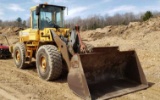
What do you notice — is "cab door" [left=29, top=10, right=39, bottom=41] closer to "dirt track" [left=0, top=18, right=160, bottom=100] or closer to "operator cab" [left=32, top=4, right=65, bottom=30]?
"operator cab" [left=32, top=4, right=65, bottom=30]

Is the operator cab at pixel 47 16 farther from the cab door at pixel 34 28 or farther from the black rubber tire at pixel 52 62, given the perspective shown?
the black rubber tire at pixel 52 62

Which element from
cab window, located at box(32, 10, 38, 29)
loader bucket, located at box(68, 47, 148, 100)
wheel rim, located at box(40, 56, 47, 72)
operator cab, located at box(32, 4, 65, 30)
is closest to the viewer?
loader bucket, located at box(68, 47, 148, 100)

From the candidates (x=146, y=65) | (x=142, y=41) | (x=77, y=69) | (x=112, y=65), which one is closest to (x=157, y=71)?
(x=146, y=65)

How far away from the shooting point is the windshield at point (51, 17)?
780 cm

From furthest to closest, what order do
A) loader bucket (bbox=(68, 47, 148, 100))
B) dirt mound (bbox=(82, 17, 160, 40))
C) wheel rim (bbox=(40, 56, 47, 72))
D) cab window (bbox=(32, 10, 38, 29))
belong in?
dirt mound (bbox=(82, 17, 160, 40)) → cab window (bbox=(32, 10, 38, 29)) → wheel rim (bbox=(40, 56, 47, 72)) → loader bucket (bbox=(68, 47, 148, 100))

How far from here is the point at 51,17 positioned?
26.3 feet

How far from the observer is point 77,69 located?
17.6ft

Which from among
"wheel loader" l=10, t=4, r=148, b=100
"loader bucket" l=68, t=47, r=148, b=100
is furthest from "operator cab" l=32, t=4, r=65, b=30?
"loader bucket" l=68, t=47, r=148, b=100

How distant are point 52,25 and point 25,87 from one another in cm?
267

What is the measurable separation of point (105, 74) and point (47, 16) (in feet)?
10.4

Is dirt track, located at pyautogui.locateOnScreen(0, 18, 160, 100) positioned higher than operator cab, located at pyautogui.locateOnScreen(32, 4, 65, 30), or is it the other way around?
operator cab, located at pyautogui.locateOnScreen(32, 4, 65, 30)

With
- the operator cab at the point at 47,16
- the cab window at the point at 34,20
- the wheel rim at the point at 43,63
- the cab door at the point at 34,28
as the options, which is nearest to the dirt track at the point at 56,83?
the wheel rim at the point at 43,63

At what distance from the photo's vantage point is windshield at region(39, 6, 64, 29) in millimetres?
7805

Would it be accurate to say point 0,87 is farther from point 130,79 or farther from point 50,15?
point 130,79
